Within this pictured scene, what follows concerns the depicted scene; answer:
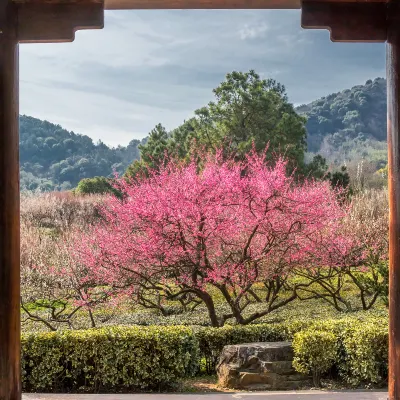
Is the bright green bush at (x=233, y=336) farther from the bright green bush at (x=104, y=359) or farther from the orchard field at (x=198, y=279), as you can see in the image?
the bright green bush at (x=104, y=359)

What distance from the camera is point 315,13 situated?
3627mm

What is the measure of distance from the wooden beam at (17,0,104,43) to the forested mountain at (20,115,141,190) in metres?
32.8

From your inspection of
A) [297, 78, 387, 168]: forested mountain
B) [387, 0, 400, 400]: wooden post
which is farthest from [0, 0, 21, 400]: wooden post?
[297, 78, 387, 168]: forested mountain

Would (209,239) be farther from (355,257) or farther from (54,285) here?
(54,285)

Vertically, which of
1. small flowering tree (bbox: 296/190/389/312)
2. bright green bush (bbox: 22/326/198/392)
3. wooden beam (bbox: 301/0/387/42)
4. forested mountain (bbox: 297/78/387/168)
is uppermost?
forested mountain (bbox: 297/78/387/168)

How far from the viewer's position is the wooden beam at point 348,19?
3.60 meters

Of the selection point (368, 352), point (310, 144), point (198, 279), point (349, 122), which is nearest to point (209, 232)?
point (198, 279)

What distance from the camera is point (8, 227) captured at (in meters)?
3.35

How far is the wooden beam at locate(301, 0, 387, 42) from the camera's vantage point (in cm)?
360

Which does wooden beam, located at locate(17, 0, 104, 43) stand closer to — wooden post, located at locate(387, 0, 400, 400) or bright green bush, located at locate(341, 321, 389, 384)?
wooden post, located at locate(387, 0, 400, 400)

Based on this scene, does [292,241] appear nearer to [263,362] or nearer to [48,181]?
[263,362]

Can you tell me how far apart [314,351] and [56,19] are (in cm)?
418

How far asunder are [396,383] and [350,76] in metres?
32.7

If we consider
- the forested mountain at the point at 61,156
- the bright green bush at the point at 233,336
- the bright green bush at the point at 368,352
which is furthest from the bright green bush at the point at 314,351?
the forested mountain at the point at 61,156
